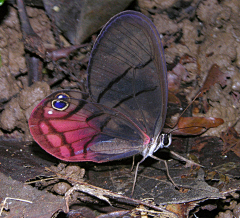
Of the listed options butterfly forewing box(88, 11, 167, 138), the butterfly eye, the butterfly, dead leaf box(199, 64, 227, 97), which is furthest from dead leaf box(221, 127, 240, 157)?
the butterfly eye

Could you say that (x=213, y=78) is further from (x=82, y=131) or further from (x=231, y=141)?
(x=82, y=131)

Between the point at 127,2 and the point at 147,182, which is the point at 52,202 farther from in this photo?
the point at 127,2

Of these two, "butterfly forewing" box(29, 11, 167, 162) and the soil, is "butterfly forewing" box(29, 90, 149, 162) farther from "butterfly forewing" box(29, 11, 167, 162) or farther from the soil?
the soil

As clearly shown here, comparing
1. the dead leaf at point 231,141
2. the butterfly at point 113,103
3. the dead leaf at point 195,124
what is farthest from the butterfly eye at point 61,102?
the dead leaf at point 231,141

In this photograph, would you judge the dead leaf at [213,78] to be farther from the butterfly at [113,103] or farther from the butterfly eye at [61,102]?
the butterfly eye at [61,102]

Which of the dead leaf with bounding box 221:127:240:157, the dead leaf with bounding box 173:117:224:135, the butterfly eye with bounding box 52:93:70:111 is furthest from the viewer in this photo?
the dead leaf with bounding box 173:117:224:135

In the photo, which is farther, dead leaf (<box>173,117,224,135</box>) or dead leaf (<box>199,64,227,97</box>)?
dead leaf (<box>199,64,227,97</box>)

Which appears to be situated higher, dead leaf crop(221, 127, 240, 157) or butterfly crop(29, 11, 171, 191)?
butterfly crop(29, 11, 171, 191)
